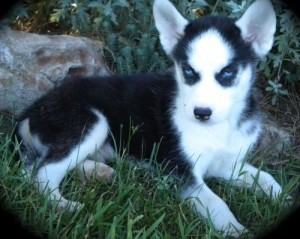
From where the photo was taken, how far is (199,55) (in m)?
4.07

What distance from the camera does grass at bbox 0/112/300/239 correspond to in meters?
3.59

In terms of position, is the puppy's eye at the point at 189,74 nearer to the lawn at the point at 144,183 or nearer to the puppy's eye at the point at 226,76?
the puppy's eye at the point at 226,76

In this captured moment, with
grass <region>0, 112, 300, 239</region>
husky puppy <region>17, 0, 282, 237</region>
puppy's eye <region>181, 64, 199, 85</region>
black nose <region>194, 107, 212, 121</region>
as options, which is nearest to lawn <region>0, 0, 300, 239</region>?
grass <region>0, 112, 300, 239</region>

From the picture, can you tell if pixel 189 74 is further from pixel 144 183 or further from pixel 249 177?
pixel 249 177

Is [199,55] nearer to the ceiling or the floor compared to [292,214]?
nearer to the ceiling

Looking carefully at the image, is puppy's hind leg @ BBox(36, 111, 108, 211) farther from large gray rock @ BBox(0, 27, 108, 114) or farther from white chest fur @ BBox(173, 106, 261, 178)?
large gray rock @ BBox(0, 27, 108, 114)

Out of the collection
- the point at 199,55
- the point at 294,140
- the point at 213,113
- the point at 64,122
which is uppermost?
the point at 199,55

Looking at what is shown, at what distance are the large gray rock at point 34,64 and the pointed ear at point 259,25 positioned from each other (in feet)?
6.20

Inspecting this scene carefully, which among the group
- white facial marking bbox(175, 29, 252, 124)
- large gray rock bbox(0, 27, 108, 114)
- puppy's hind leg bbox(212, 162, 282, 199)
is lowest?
puppy's hind leg bbox(212, 162, 282, 199)

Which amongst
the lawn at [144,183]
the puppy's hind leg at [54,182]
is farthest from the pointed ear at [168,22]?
the puppy's hind leg at [54,182]

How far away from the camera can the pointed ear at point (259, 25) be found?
13.6ft

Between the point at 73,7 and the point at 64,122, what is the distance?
1865mm

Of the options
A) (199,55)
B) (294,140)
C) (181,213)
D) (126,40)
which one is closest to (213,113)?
(199,55)

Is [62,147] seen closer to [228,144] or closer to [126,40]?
[228,144]
